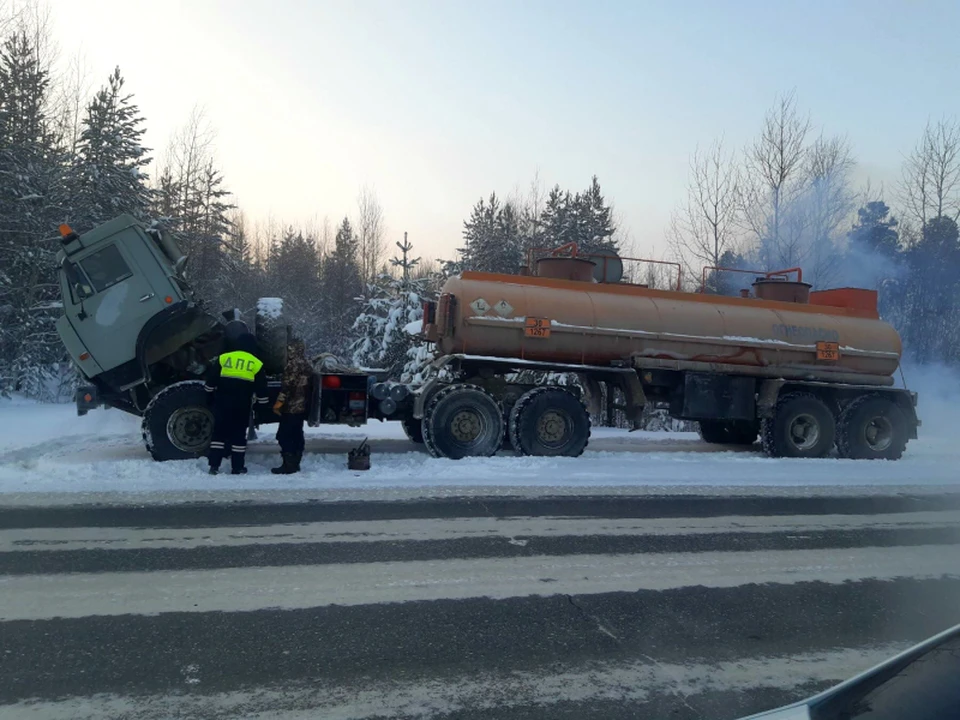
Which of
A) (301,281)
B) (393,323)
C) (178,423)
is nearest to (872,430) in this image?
(178,423)

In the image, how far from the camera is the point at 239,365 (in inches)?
345

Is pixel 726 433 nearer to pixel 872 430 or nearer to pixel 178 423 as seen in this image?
pixel 872 430

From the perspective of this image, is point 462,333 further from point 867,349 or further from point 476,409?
point 867,349

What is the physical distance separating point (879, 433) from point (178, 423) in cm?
1241

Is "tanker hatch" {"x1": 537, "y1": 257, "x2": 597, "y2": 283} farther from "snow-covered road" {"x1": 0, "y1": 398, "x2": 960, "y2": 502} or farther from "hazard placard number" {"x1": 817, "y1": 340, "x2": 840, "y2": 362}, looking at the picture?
"hazard placard number" {"x1": 817, "y1": 340, "x2": 840, "y2": 362}

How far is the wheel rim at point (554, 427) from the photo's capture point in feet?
35.9

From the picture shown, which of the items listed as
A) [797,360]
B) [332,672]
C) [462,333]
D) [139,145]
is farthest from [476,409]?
[139,145]

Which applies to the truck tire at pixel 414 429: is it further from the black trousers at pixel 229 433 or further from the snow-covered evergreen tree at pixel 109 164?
the snow-covered evergreen tree at pixel 109 164

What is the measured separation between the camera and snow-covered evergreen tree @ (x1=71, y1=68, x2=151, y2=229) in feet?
80.1

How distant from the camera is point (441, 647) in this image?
3990 millimetres

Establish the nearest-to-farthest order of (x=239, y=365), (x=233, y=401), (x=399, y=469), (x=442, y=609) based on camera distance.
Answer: (x=442, y=609) < (x=233, y=401) < (x=239, y=365) < (x=399, y=469)

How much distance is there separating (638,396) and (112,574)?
8.48m

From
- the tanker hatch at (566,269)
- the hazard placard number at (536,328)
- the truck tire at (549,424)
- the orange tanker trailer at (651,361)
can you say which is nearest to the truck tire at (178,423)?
the orange tanker trailer at (651,361)

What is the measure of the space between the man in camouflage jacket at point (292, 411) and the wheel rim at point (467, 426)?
7.77ft
